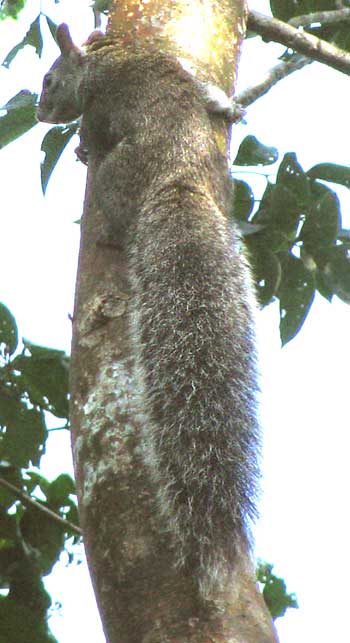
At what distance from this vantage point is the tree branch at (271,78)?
12.2 ft

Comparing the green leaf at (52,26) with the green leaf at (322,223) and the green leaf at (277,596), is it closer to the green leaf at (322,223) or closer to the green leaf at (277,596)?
the green leaf at (322,223)

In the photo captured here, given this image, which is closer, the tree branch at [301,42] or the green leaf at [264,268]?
the green leaf at [264,268]

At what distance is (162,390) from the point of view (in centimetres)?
221

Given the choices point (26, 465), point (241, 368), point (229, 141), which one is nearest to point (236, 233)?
point (229, 141)

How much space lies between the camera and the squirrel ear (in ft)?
15.9

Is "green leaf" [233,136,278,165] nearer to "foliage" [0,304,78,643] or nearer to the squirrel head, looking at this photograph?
"foliage" [0,304,78,643]

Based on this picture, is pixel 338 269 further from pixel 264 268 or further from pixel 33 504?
pixel 33 504

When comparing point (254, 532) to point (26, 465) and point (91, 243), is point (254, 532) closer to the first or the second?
point (91, 243)

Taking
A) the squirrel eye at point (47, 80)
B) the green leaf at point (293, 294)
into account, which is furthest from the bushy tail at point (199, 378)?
the squirrel eye at point (47, 80)

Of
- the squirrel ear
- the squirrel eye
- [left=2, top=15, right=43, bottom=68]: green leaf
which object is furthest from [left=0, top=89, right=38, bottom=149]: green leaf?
the squirrel eye

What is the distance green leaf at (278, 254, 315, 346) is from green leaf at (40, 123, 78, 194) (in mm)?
950

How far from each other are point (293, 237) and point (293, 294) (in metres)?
0.20

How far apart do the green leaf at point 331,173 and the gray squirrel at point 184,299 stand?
0.60 meters

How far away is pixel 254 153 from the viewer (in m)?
3.63
